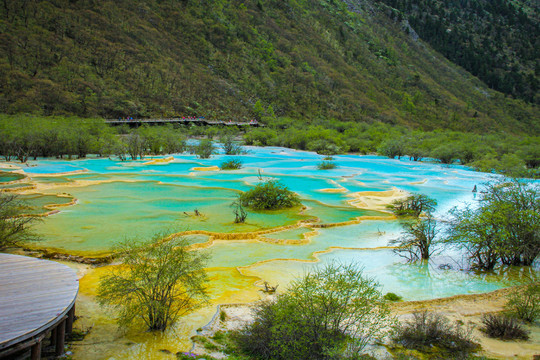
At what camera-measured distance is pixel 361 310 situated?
193 inches

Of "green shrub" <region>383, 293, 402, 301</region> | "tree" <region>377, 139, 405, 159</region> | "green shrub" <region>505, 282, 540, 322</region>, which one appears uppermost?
"tree" <region>377, 139, 405, 159</region>

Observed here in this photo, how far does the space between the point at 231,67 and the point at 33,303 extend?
70.1m

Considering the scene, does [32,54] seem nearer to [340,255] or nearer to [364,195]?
[364,195]

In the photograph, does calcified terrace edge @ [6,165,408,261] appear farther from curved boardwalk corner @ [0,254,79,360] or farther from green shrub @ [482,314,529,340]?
green shrub @ [482,314,529,340]

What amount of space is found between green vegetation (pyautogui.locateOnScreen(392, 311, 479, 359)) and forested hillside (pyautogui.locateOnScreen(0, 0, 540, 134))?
4343cm

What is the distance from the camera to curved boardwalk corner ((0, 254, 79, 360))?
156 inches

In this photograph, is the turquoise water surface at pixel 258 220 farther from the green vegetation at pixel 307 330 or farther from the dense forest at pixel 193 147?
the dense forest at pixel 193 147

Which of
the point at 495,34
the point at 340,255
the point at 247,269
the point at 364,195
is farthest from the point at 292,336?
the point at 495,34

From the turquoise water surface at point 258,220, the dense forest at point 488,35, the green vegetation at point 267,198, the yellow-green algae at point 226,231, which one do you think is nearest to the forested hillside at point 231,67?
the dense forest at point 488,35

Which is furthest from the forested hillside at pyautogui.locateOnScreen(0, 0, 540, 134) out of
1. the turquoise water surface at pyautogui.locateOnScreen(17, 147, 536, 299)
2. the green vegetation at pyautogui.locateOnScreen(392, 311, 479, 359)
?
the green vegetation at pyautogui.locateOnScreen(392, 311, 479, 359)

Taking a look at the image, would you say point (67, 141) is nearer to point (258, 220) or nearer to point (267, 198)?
point (267, 198)

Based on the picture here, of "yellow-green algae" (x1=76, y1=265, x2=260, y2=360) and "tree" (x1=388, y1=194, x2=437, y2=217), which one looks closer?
"yellow-green algae" (x1=76, y1=265, x2=260, y2=360)

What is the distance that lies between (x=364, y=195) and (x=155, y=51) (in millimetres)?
55038

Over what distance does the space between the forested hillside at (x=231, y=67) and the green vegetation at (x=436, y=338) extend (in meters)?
43.4
